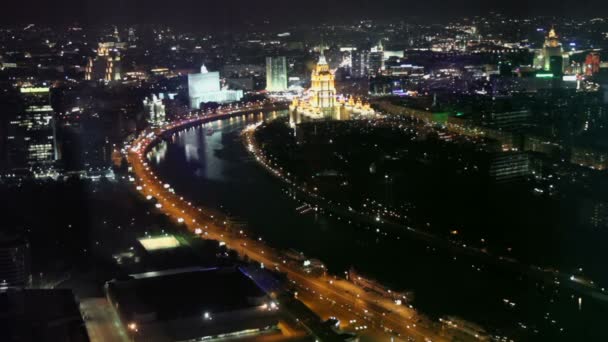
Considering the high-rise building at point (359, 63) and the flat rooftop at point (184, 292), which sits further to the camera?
the high-rise building at point (359, 63)

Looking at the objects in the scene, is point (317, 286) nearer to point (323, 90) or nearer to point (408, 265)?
point (408, 265)

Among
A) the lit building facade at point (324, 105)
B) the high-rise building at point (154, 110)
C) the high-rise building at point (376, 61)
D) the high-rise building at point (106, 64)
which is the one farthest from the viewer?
the high-rise building at point (376, 61)

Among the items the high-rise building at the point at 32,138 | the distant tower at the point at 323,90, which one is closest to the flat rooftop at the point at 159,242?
the high-rise building at the point at 32,138

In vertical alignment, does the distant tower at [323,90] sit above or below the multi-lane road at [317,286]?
above

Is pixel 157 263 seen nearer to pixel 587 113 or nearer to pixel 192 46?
pixel 587 113

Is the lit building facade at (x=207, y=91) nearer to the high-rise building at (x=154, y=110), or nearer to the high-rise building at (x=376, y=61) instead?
the high-rise building at (x=154, y=110)

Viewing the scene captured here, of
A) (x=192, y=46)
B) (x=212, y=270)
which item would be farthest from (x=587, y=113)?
(x=192, y=46)

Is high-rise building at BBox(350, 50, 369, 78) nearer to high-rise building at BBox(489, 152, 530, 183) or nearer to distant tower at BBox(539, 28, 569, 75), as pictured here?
distant tower at BBox(539, 28, 569, 75)
